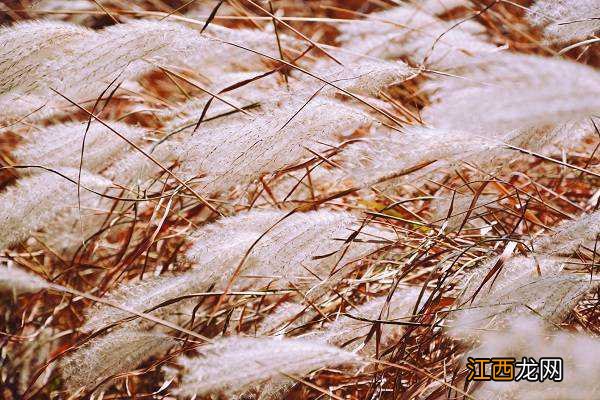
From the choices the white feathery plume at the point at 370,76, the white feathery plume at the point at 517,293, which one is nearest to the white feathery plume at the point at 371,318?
the white feathery plume at the point at 517,293

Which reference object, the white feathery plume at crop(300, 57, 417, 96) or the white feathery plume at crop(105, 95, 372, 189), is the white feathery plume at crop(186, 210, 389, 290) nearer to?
the white feathery plume at crop(105, 95, 372, 189)

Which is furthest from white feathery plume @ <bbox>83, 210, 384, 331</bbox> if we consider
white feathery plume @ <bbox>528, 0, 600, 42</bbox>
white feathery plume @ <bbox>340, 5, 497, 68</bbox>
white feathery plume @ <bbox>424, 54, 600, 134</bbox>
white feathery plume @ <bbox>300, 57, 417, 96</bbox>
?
white feathery plume @ <bbox>340, 5, 497, 68</bbox>

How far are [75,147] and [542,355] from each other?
98 centimetres

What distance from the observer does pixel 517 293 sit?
984 millimetres

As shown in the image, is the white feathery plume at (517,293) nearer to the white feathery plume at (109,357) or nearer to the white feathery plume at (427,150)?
the white feathery plume at (427,150)

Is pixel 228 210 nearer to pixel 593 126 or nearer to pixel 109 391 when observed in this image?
pixel 109 391

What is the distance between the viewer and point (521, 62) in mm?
846

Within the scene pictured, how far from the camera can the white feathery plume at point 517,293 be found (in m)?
0.95

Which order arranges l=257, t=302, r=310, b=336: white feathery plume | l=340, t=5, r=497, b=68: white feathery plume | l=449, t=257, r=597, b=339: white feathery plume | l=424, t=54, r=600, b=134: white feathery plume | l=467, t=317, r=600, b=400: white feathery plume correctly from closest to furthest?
1. l=424, t=54, r=600, b=134: white feathery plume
2. l=467, t=317, r=600, b=400: white feathery plume
3. l=449, t=257, r=597, b=339: white feathery plume
4. l=257, t=302, r=310, b=336: white feathery plume
5. l=340, t=5, r=497, b=68: white feathery plume

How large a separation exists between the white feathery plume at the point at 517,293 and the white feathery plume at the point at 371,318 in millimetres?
116

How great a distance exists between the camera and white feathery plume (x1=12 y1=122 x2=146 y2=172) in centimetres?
131

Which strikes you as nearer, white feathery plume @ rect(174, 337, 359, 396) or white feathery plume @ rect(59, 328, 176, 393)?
white feathery plume @ rect(174, 337, 359, 396)

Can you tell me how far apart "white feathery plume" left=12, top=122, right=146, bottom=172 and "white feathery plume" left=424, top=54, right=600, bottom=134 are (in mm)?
784

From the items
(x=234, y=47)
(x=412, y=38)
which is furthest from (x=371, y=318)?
(x=412, y=38)
